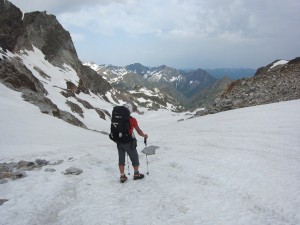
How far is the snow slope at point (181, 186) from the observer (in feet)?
30.3

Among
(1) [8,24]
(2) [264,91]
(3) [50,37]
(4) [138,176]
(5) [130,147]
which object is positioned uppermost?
(3) [50,37]

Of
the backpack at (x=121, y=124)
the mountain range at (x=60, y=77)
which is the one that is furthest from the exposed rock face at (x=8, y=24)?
the backpack at (x=121, y=124)

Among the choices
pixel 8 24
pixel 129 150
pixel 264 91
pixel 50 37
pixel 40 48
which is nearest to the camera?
pixel 129 150

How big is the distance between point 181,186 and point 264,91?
27227mm

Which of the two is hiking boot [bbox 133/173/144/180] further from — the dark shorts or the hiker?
the dark shorts

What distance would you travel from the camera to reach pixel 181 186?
459 inches

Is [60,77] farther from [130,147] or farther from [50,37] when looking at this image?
[130,147]

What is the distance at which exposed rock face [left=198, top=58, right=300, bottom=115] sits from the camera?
33688mm

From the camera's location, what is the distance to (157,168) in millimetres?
14492

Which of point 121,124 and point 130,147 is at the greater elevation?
point 121,124

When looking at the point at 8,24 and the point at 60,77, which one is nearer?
the point at 8,24

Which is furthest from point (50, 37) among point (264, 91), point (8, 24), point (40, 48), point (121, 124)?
point (121, 124)

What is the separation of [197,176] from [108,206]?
12.7ft

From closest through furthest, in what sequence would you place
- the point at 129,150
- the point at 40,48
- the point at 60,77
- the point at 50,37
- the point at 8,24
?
the point at 129,150, the point at 8,24, the point at 60,77, the point at 40,48, the point at 50,37
